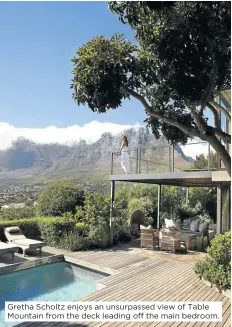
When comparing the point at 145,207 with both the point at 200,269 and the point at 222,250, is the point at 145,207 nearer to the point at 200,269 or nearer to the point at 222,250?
the point at 200,269

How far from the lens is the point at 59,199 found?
45.8 ft

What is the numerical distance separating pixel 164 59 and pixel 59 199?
9.81 metres

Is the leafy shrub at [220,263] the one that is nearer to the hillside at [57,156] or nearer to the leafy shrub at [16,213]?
the leafy shrub at [16,213]

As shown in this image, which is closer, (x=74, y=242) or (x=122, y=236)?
(x=74, y=242)

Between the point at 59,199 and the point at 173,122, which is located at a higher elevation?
the point at 173,122

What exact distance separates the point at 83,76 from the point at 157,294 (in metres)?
4.80

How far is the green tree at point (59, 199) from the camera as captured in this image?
13.9 metres

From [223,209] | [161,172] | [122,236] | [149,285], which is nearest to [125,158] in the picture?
[161,172]

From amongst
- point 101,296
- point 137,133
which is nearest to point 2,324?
point 101,296

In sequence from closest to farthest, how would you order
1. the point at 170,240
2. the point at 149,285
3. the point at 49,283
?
the point at 149,285 → the point at 49,283 → the point at 170,240

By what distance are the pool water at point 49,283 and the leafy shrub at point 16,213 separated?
4.70 meters

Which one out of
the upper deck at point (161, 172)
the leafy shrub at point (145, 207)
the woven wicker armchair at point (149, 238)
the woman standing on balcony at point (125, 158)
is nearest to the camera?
the upper deck at point (161, 172)

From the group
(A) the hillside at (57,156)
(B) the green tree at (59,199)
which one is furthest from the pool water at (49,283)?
(A) the hillside at (57,156)

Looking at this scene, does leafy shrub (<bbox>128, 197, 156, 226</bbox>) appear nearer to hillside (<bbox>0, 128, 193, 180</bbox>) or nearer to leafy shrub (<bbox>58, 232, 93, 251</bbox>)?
leafy shrub (<bbox>58, 232, 93, 251</bbox>)
